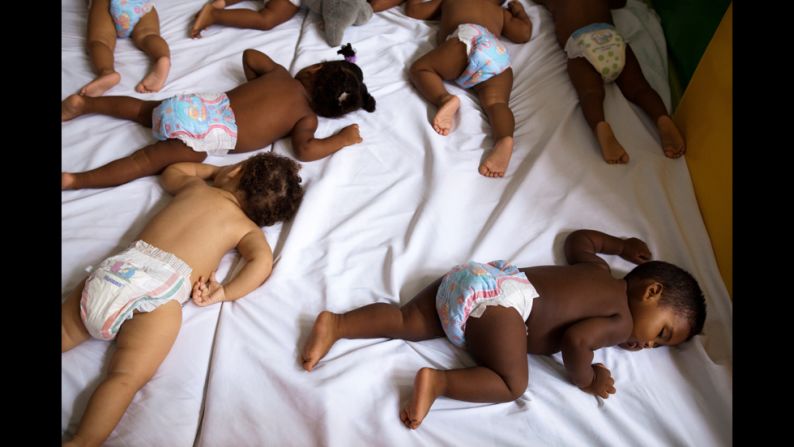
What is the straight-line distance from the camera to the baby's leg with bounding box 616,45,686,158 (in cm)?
154

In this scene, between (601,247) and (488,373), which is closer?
(488,373)

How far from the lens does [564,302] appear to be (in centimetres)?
120

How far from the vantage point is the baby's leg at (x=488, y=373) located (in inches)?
42.3

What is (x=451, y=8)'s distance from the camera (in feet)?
6.21

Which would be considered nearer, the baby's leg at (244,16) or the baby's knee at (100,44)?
the baby's knee at (100,44)

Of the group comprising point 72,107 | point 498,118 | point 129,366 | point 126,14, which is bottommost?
point 129,366

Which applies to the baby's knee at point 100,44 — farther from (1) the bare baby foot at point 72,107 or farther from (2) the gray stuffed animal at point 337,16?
(2) the gray stuffed animal at point 337,16

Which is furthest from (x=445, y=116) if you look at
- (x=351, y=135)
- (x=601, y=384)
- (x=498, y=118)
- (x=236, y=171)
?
(x=601, y=384)

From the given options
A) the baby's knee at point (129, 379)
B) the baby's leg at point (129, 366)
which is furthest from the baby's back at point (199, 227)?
the baby's knee at point (129, 379)

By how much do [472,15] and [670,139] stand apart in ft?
2.45

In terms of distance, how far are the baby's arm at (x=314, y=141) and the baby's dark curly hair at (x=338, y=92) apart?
0.25ft

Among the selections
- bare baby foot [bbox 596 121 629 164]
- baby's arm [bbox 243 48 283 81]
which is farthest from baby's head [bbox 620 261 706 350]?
baby's arm [bbox 243 48 283 81]

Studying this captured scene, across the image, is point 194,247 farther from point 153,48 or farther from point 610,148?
point 610,148
